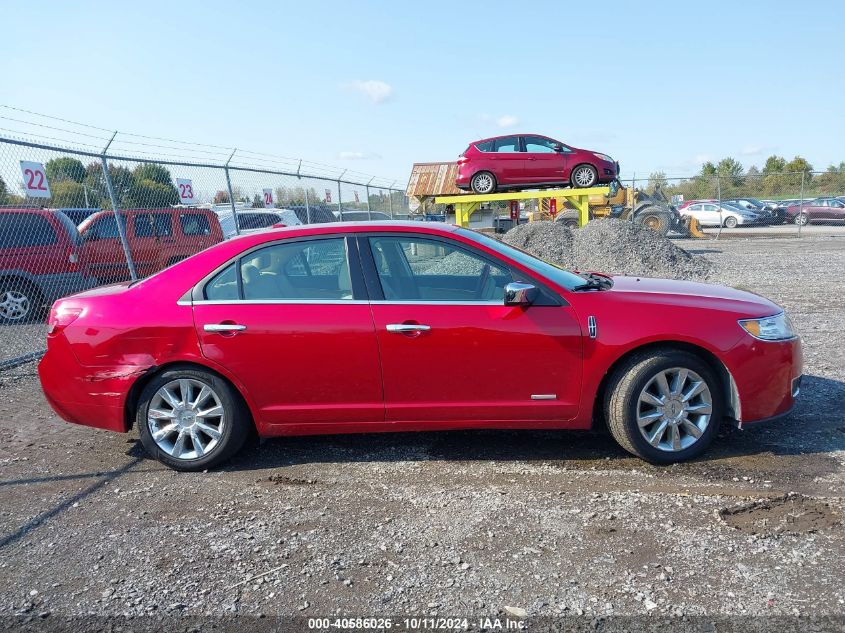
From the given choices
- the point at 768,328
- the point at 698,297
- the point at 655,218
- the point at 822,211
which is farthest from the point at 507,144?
the point at 822,211

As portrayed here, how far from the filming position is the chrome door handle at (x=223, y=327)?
4.09 metres

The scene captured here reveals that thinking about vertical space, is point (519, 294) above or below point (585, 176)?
below

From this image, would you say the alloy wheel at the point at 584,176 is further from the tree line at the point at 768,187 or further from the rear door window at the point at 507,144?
the tree line at the point at 768,187

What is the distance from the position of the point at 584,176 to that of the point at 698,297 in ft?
43.1

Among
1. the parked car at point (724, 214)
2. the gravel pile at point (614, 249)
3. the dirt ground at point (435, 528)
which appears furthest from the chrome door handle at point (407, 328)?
the parked car at point (724, 214)

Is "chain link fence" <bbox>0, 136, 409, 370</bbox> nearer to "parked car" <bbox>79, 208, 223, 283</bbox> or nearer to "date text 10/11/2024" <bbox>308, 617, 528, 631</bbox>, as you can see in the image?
"parked car" <bbox>79, 208, 223, 283</bbox>

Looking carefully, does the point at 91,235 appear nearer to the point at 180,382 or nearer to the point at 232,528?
the point at 180,382

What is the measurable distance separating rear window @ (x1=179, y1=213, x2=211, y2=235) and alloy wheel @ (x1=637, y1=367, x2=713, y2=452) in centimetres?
923

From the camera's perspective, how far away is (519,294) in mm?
3896

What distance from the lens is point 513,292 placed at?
3.90m

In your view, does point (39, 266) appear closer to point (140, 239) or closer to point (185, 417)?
point (140, 239)

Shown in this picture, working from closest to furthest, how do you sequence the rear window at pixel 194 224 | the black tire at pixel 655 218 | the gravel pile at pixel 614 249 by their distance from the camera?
the rear window at pixel 194 224, the gravel pile at pixel 614 249, the black tire at pixel 655 218

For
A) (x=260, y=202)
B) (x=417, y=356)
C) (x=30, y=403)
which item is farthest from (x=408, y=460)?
(x=260, y=202)

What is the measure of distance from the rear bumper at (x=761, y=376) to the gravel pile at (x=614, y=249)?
8513 millimetres
